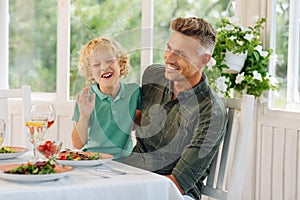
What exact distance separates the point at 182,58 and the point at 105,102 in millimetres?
385

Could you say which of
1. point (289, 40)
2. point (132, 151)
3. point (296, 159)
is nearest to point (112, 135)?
point (132, 151)

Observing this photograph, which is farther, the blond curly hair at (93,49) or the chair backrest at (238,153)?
the blond curly hair at (93,49)

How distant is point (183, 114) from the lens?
7.50 ft

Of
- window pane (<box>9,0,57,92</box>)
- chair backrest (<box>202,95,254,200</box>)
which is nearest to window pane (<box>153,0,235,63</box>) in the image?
window pane (<box>9,0,57,92</box>)

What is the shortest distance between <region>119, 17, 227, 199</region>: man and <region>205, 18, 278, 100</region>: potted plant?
2.90 feet

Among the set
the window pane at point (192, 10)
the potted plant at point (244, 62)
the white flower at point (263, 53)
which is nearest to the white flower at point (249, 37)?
the potted plant at point (244, 62)

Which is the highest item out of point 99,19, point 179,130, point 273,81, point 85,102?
point 99,19

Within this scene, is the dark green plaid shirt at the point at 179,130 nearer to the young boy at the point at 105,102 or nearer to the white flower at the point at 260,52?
the young boy at the point at 105,102

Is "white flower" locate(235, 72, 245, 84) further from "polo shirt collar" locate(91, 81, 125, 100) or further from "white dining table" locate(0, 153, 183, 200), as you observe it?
"white dining table" locate(0, 153, 183, 200)

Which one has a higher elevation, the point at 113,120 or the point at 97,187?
the point at 113,120

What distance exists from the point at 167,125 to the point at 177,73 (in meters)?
0.22

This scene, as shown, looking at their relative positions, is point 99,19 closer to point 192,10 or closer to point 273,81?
point 192,10

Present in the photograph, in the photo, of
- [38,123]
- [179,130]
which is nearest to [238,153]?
[179,130]

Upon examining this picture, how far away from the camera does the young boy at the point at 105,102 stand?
2.35 metres
